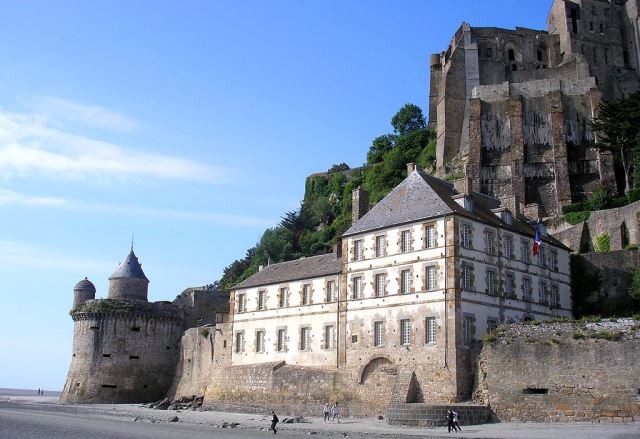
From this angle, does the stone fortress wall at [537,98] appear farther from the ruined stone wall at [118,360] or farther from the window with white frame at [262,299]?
the ruined stone wall at [118,360]

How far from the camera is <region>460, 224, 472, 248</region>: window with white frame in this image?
109 feet

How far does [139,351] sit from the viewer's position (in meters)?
54.6

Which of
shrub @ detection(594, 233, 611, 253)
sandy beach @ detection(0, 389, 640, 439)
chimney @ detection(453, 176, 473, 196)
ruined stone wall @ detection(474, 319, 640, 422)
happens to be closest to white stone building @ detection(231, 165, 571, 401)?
chimney @ detection(453, 176, 473, 196)

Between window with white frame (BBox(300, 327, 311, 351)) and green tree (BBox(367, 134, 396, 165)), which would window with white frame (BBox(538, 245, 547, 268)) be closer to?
window with white frame (BBox(300, 327, 311, 351))

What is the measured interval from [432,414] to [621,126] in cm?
3195

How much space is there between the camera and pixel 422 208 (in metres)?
35.1

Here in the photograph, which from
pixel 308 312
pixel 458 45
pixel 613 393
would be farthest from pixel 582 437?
pixel 458 45

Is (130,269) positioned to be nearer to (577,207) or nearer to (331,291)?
(331,291)

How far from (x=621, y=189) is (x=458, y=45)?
24.1 m

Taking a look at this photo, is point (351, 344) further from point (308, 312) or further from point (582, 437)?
point (582, 437)

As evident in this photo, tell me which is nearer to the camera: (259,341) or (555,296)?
(555,296)

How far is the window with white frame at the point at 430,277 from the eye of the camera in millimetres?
33181

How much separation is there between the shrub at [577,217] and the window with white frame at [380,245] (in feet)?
64.6

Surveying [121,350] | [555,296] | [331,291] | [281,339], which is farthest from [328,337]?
[121,350]
